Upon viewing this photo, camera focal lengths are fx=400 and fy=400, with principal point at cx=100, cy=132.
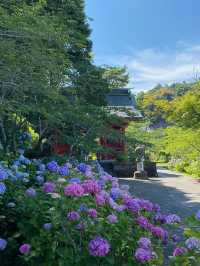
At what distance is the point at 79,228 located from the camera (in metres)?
2.61

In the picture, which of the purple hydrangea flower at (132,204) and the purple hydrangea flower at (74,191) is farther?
the purple hydrangea flower at (132,204)

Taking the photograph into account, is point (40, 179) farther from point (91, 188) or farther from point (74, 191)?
point (74, 191)

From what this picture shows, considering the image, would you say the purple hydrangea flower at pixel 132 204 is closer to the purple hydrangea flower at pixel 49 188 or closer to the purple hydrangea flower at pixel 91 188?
the purple hydrangea flower at pixel 91 188

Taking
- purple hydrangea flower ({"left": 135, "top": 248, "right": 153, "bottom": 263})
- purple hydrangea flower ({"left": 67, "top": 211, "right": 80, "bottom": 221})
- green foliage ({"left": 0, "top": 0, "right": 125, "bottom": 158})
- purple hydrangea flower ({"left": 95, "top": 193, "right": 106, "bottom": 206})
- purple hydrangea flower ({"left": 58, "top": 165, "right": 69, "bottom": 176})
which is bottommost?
purple hydrangea flower ({"left": 135, "top": 248, "right": 153, "bottom": 263})

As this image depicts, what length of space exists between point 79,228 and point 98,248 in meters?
0.22

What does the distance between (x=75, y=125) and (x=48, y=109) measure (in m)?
0.86

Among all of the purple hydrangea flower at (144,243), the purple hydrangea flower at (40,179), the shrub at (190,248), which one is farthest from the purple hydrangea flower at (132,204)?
Result: the purple hydrangea flower at (40,179)

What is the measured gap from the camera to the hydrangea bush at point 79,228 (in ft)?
8.43

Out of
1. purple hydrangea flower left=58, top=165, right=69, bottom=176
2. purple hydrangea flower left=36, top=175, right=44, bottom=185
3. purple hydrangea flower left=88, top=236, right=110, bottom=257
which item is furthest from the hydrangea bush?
purple hydrangea flower left=58, top=165, right=69, bottom=176

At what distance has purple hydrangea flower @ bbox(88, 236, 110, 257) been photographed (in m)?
2.46

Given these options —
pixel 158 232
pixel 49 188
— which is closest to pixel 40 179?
pixel 49 188

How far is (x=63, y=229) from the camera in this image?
2.62 meters

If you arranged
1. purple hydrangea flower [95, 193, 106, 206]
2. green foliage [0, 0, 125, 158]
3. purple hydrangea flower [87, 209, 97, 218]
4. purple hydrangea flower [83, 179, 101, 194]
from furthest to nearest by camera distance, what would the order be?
green foliage [0, 0, 125, 158] < purple hydrangea flower [83, 179, 101, 194] < purple hydrangea flower [95, 193, 106, 206] < purple hydrangea flower [87, 209, 97, 218]

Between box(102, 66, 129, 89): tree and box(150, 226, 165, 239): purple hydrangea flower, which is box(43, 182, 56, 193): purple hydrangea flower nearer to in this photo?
box(150, 226, 165, 239): purple hydrangea flower
